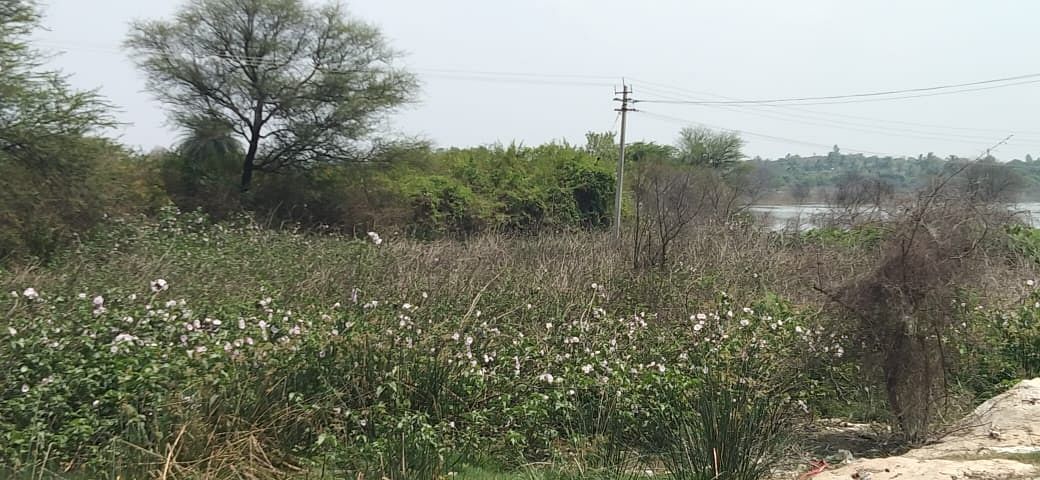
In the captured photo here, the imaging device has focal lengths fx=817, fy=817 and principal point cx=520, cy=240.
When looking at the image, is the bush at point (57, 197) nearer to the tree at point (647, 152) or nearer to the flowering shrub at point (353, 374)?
the flowering shrub at point (353, 374)

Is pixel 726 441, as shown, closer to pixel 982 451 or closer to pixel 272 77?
pixel 982 451

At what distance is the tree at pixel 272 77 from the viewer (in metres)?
24.2

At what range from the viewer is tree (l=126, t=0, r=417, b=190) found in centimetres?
2419

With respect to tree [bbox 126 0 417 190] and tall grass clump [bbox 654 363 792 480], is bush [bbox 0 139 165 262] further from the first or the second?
tall grass clump [bbox 654 363 792 480]

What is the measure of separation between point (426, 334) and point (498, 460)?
1.47 metres

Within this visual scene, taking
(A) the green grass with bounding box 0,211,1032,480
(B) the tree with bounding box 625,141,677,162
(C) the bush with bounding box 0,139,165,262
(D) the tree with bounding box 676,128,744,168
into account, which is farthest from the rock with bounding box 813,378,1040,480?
(D) the tree with bounding box 676,128,744,168

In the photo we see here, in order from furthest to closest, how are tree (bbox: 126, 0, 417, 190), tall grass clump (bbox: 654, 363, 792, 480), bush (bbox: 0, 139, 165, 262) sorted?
tree (bbox: 126, 0, 417, 190) < bush (bbox: 0, 139, 165, 262) < tall grass clump (bbox: 654, 363, 792, 480)

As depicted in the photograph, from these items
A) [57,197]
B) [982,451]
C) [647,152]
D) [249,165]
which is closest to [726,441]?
[982,451]

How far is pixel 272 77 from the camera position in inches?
966

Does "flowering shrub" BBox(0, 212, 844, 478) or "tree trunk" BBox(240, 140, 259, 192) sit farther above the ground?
"tree trunk" BBox(240, 140, 259, 192)

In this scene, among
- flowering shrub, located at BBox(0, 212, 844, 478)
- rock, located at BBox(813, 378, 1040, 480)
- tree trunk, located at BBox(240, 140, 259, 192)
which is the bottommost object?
rock, located at BBox(813, 378, 1040, 480)

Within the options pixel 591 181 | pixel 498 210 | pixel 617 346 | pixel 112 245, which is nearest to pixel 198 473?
pixel 617 346

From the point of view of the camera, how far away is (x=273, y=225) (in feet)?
77.9

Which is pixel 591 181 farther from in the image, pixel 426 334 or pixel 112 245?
pixel 426 334
